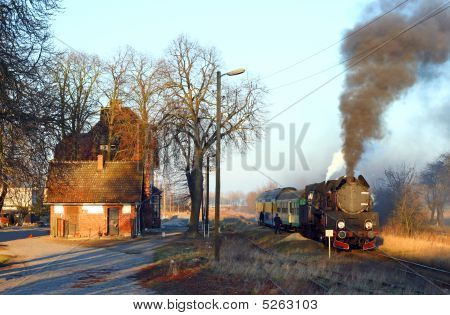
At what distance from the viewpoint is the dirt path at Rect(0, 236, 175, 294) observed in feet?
47.3

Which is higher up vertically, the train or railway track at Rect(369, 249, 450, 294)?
the train

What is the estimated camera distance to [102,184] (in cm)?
3800

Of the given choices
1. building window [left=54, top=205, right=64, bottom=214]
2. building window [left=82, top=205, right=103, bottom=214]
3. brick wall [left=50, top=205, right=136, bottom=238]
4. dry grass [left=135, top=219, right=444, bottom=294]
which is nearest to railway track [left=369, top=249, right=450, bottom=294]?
dry grass [left=135, top=219, right=444, bottom=294]

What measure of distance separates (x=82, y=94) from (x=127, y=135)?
341 inches

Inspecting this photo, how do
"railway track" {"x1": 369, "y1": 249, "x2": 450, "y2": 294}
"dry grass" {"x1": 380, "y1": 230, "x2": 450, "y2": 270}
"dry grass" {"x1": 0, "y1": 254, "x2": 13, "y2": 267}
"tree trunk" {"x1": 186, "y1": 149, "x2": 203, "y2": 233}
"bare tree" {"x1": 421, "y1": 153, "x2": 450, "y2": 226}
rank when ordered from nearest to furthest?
1. "railway track" {"x1": 369, "y1": 249, "x2": 450, "y2": 294}
2. "dry grass" {"x1": 380, "y1": 230, "x2": 450, "y2": 270}
3. "dry grass" {"x1": 0, "y1": 254, "x2": 13, "y2": 267}
4. "tree trunk" {"x1": 186, "y1": 149, "x2": 203, "y2": 233}
5. "bare tree" {"x1": 421, "y1": 153, "x2": 450, "y2": 226}

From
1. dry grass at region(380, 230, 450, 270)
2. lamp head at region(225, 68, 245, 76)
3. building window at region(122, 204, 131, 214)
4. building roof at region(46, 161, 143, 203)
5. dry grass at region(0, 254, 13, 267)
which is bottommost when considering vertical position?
dry grass at region(0, 254, 13, 267)

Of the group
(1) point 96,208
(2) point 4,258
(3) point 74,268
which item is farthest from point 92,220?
(3) point 74,268

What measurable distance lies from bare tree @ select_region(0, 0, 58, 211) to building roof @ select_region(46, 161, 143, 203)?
19.0 m

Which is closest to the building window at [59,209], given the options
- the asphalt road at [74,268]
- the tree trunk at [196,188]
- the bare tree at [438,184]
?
the asphalt road at [74,268]

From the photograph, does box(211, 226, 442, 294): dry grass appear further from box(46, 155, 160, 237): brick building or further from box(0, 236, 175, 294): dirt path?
box(46, 155, 160, 237): brick building

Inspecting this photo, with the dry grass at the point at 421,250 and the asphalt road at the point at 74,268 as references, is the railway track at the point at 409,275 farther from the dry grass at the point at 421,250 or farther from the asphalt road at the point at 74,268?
the asphalt road at the point at 74,268

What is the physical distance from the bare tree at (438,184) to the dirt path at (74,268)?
37928 millimetres

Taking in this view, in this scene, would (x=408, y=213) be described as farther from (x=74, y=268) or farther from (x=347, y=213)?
(x=74, y=268)
